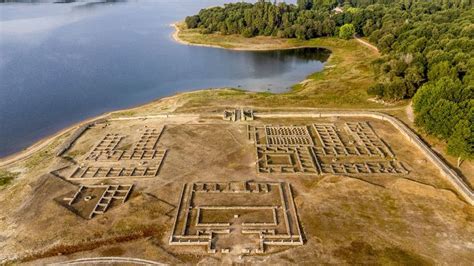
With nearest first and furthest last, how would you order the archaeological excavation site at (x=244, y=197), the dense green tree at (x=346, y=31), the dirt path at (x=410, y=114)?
the archaeological excavation site at (x=244, y=197)
the dirt path at (x=410, y=114)
the dense green tree at (x=346, y=31)

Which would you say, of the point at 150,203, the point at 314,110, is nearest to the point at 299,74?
the point at 314,110

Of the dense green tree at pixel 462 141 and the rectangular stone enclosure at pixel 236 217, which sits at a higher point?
the dense green tree at pixel 462 141

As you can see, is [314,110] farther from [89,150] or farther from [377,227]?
[89,150]

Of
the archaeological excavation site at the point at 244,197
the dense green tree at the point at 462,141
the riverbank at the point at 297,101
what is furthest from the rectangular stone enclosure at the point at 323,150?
the riverbank at the point at 297,101

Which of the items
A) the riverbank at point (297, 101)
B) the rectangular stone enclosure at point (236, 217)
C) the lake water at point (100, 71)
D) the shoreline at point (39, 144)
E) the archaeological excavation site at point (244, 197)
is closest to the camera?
the archaeological excavation site at point (244, 197)

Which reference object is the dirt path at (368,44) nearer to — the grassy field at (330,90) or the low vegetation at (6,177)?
the grassy field at (330,90)

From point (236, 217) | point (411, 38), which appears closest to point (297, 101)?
point (236, 217)
